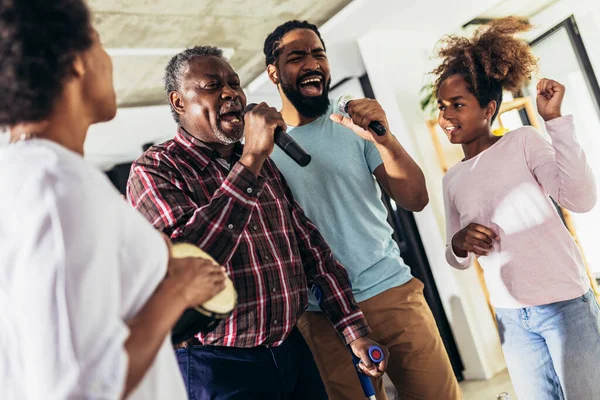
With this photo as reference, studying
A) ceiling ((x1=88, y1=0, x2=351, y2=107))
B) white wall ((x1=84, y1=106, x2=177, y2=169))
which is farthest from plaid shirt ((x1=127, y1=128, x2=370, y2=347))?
white wall ((x1=84, y1=106, x2=177, y2=169))

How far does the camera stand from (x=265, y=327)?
1210 mm

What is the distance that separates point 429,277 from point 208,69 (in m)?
3.34

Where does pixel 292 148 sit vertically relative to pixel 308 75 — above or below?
below

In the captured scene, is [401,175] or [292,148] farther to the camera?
[401,175]

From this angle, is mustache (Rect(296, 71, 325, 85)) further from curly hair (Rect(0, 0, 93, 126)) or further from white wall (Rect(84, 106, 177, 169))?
white wall (Rect(84, 106, 177, 169))

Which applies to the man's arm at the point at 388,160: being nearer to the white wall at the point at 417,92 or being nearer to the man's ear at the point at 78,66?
the man's ear at the point at 78,66

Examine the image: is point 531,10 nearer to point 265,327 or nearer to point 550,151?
point 550,151

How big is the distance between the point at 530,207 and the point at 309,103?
2.77 feet

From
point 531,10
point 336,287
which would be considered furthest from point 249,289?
point 531,10

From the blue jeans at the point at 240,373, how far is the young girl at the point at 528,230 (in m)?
0.73

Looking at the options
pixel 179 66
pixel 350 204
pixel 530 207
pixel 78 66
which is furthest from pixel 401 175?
pixel 78 66

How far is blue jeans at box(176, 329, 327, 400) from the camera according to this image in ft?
3.73

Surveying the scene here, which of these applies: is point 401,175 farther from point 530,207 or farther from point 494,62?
point 494,62

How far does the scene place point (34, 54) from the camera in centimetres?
65
